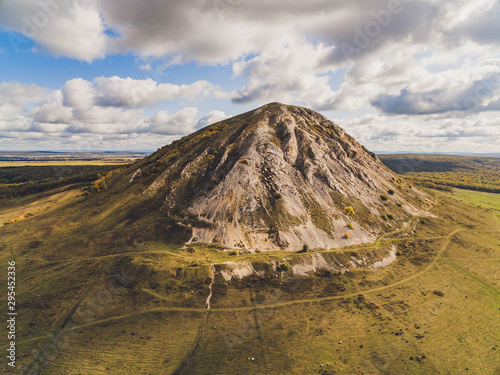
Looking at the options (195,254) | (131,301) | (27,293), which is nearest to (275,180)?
(195,254)

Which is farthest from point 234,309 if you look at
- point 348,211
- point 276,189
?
point 348,211

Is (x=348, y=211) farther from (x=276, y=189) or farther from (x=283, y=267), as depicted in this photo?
(x=283, y=267)

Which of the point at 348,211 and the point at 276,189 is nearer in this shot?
the point at 348,211

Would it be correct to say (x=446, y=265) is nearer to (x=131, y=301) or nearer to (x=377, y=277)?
(x=377, y=277)

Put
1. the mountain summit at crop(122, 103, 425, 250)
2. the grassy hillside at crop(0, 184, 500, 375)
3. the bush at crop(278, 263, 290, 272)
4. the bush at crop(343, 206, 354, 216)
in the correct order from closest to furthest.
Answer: the grassy hillside at crop(0, 184, 500, 375)
the bush at crop(278, 263, 290, 272)
the mountain summit at crop(122, 103, 425, 250)
the bush at crop(343, 206, 354, 216)

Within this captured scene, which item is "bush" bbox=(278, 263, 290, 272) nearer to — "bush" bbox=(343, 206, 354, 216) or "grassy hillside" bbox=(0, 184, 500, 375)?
"grassy hillside" bbox=(0, 184, 500, 375)

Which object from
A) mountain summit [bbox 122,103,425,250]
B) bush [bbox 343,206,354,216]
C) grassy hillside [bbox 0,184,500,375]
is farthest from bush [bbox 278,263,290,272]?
bush [bbox 343,206,354,216]

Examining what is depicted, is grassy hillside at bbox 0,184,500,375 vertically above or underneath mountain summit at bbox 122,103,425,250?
underneath
